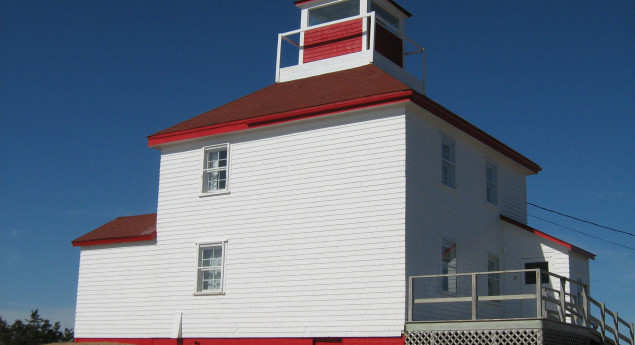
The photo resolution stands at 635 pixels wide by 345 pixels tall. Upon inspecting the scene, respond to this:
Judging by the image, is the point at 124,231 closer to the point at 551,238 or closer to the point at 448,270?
the point at 448,270

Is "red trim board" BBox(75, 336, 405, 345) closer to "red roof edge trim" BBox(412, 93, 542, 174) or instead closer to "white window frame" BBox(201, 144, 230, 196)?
"white window frame" BBox(201, 144, 230, 196)

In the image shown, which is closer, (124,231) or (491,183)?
(491,183)

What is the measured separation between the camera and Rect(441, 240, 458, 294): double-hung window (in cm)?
2141

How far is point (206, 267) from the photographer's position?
76.2ft

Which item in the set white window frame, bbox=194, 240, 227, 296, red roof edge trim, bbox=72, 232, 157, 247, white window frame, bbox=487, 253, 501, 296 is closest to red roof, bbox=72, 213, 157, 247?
red roof edge trim, bbox=72, 232, 157, 247

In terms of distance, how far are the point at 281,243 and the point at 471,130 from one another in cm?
616

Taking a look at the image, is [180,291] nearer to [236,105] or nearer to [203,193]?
[203,193]

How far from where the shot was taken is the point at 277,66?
27.0m

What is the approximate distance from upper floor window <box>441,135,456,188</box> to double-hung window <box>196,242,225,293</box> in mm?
6383

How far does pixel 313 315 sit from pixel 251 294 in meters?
2.12

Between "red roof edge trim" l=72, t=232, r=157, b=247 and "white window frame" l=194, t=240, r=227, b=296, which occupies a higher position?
"red roof edge trim" l=72, t=232, r=157, b=247

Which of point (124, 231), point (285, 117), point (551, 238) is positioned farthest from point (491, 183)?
point (124, 231)

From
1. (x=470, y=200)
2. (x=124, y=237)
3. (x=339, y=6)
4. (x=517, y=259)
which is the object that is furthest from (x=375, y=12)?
(x=124, y=237)

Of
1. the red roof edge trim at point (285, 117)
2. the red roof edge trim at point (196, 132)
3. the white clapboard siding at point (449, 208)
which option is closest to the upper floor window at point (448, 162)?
the white clapboard siding at point (449, 208)
